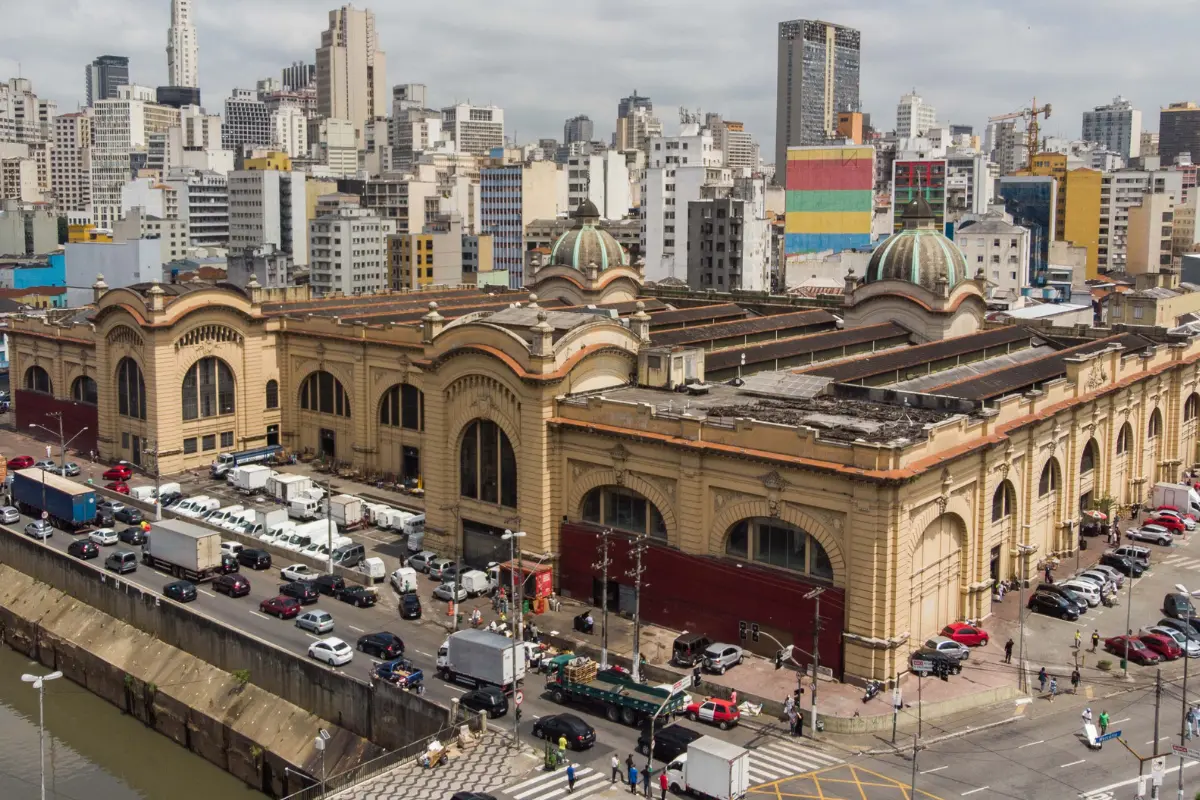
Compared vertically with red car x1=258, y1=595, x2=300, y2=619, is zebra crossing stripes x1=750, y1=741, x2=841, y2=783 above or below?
below

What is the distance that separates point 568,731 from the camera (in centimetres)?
5150

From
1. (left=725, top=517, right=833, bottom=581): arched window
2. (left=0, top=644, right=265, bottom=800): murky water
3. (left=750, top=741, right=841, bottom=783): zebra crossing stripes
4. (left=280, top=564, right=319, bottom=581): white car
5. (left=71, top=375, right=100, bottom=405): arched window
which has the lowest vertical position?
(left=0, top=644, right=265, bottom=800): murky water

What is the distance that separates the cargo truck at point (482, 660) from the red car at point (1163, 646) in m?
29.5

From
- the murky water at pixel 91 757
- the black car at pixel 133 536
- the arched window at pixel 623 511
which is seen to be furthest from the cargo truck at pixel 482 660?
the black car at pixel 133 536

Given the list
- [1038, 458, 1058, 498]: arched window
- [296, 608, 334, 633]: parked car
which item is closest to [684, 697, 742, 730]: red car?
[296, 608, 334, 633]: parked car

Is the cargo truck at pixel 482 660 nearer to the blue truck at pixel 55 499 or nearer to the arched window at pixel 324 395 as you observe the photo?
the blue truck at pixel 55 499

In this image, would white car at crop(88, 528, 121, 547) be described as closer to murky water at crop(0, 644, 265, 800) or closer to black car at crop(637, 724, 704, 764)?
murky water at crop(0, 644, 265, 800)

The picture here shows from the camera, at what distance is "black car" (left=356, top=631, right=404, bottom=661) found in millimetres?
60438

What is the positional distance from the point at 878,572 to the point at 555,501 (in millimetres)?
19258

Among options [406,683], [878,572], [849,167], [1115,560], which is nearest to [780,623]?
[878,572]

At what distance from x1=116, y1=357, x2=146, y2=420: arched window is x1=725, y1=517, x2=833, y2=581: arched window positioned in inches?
2071

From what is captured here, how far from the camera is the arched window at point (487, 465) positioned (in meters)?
70.8

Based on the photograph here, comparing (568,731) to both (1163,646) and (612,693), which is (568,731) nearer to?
(612,693)


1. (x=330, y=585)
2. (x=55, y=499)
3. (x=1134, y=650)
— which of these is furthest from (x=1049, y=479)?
(x=55, y=499)
